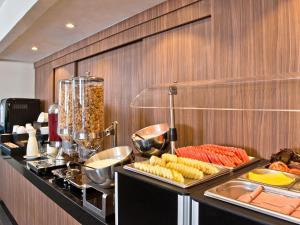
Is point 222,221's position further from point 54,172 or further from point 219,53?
point 54,172

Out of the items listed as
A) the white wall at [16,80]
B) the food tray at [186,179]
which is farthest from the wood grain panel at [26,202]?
the white wall at [16,80]

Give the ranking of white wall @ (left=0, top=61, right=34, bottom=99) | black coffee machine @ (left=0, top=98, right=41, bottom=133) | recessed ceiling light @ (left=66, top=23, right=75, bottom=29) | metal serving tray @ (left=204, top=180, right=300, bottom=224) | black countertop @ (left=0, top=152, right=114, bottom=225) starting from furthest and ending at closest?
white wall @ (left=0, top=61, right=34, bottom=99)
black coffee machine @ (left=0, top=98, right=41, bottom=133)
recessed ceiling light @ (left=66, top=23, right=75, bottom=29)
black countertop @ (left=0, top=152, right=114, bottom=225)
metal serving tray @ (left=204, top=180, right=300, bottom=224)

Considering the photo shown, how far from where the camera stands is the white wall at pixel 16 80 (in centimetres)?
402

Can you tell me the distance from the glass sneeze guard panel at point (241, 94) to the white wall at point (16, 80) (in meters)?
3.17

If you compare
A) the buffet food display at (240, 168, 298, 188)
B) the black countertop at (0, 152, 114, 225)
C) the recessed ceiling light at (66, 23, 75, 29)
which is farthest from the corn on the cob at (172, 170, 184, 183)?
the recessed ceiling light at (66, 23, 75, 29)

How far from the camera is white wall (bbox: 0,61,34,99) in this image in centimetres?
402

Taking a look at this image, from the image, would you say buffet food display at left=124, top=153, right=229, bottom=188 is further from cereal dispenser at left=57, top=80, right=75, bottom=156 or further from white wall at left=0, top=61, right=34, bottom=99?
white wall at left=0, top=61, right=34, bottom=99

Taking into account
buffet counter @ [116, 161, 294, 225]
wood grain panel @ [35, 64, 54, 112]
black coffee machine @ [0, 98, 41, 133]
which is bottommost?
buffet counter @ [116, 161, 294, 225]

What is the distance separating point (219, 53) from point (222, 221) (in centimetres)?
105

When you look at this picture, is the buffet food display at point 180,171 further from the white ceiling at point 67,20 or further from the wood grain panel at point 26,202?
the white ceiling at point 67,20

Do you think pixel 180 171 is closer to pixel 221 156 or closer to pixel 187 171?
pixel 187 171

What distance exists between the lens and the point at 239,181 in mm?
896

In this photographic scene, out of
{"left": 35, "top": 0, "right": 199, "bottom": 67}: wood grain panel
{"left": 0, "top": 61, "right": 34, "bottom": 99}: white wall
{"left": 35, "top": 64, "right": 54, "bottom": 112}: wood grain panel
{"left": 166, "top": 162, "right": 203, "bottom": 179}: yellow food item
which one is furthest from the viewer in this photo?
{"left": 0, "top": 61, "right": 34, "bottom": 99}: white wall

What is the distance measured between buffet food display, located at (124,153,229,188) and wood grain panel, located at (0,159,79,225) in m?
0.54
